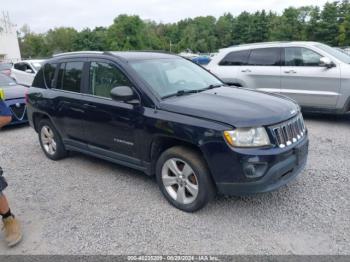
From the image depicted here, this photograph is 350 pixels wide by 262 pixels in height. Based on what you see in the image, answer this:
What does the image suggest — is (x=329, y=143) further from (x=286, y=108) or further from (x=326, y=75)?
(x=286, y=108)

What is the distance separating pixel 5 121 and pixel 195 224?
2.24 m

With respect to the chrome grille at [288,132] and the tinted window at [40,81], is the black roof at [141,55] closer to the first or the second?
the tinted window at [40,81]

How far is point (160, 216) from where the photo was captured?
11.5 feet

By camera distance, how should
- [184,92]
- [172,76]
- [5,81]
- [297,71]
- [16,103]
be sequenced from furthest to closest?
[5,81], [16,103], [297,71], [172,76], [184,92]

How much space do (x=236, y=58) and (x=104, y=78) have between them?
15.0ft

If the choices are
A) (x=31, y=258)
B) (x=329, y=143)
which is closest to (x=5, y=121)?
(x=31, y=258)

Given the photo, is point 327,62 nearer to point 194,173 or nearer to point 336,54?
point 336,54

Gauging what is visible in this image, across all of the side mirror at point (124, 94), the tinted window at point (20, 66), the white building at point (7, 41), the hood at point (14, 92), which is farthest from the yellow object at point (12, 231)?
the white building at point (7, 41)

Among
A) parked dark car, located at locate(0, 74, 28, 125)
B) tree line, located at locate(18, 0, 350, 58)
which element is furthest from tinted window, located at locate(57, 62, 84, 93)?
tree line, located at locate(18, 0, 350, 58)

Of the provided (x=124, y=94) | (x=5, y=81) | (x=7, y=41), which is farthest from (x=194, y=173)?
(x=7, y=41)

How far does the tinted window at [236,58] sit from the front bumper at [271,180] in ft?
16.0

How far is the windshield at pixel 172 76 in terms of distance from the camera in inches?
152

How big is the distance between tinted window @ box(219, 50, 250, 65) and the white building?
69306 mm

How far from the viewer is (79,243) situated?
308 centimetres
